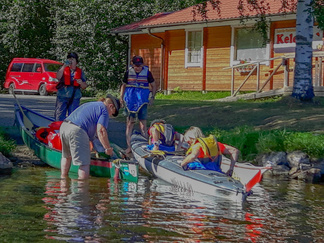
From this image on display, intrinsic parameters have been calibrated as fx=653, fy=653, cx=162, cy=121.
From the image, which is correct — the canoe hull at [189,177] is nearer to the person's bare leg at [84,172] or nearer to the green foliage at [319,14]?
the person's bare leg at [84,172]

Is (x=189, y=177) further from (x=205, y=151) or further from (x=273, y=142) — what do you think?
(x=273, y=142)

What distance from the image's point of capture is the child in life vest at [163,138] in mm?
11664

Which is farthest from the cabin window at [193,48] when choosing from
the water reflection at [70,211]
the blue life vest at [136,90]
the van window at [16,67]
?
the water reflection at [70,211]

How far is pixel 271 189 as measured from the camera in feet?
36.3

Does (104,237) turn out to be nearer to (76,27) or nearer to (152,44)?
(152,44)

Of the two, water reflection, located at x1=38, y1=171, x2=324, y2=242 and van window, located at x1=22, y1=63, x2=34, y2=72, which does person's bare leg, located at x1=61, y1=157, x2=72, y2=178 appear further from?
van window, located at x1=22, y1=63, x2=34, y2=72

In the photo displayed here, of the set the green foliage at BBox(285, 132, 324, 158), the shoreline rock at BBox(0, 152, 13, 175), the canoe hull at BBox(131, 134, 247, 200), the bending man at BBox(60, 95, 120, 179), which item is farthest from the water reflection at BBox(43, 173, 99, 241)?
the green foliage at BBox(285, 132, 324, 158)

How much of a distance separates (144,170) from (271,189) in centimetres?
241

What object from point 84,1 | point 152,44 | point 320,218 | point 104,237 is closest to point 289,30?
point 152,44

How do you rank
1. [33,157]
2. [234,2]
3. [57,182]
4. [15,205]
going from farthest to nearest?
1. [234,2]
2. [33,157]
3. [57,182]
4. [15,205]

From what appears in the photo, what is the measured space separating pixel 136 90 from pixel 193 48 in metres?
16.9

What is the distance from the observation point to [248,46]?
26906 mm

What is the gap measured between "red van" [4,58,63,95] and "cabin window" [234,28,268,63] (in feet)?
28.2

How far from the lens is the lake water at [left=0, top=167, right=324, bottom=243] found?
712 centimetres
